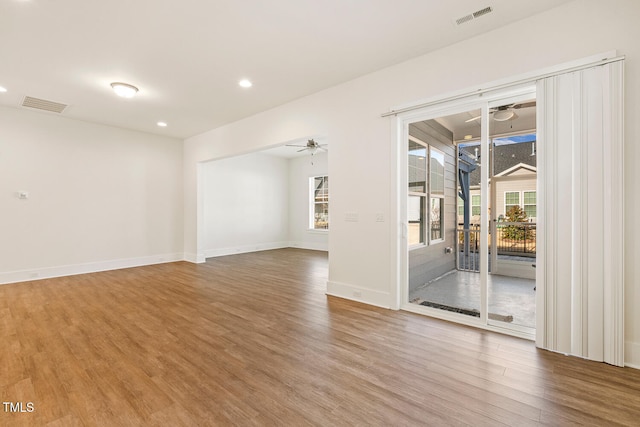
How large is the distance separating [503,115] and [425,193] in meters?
1.26

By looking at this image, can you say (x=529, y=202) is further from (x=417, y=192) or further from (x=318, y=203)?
(x=318, y=203)

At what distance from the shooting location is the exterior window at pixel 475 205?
10.8 ft

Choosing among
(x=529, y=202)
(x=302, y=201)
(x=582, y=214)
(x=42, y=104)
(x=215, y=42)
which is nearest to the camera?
(x=582, y=214)

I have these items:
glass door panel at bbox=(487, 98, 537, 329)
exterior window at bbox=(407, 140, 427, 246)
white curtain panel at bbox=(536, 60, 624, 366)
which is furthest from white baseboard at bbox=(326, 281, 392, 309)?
white curtain panel at bbox=(536, 60, 624, 366)

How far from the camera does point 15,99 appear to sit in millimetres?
4684

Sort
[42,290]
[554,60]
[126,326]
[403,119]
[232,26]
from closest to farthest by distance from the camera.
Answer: [554,60], [232,26], [126,326], [403,119], [42,290]

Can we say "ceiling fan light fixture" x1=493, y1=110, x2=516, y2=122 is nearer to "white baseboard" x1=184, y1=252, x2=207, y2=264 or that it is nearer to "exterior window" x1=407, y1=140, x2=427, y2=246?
"exterior window" x1=407, y1=140, x2=427, y2=246

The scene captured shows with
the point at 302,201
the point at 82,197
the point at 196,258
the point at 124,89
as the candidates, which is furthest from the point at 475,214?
the point at 82,197

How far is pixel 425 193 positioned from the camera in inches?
158

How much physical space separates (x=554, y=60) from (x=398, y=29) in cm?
142

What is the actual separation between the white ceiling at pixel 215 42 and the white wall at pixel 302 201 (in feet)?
15.5

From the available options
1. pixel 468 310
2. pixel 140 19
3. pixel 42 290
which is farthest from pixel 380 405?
pixel 42 290

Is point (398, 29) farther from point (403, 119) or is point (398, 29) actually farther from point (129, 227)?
point (129, 227)

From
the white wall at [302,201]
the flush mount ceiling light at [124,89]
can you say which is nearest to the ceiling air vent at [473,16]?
the flush mount ceiling light at [124,89]
